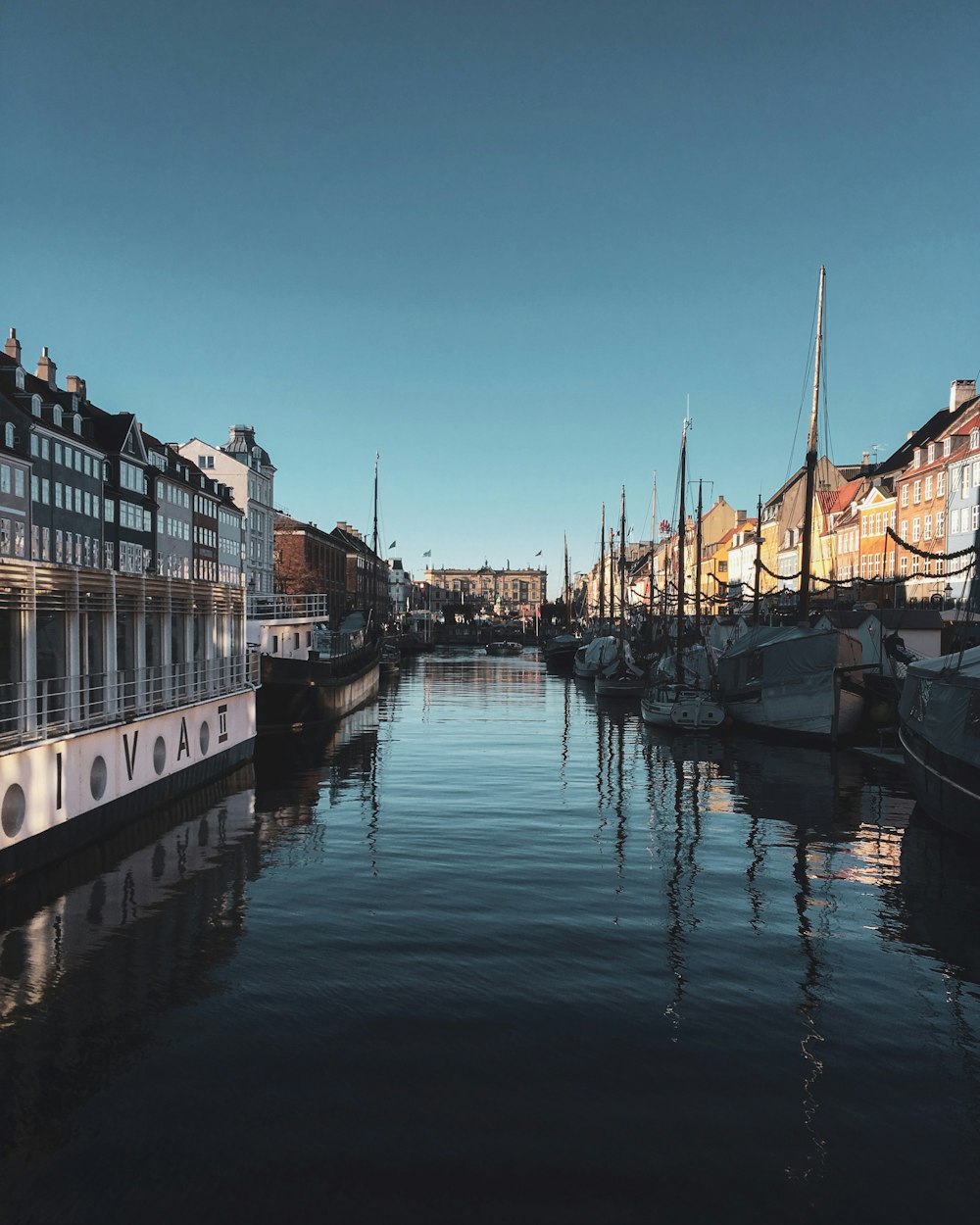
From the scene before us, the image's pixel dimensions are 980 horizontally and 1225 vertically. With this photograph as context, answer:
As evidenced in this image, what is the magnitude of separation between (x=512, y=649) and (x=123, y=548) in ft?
302

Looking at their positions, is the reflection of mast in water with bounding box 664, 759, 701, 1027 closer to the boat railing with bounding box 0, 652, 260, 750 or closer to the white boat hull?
the white boat hull

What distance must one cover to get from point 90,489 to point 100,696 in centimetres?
5081

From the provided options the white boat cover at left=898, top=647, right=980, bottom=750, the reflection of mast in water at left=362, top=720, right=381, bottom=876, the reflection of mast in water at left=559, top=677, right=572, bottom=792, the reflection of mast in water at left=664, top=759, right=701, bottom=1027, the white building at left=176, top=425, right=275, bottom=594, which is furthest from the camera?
the white building at left=176, top=425, right=275, bottom=594

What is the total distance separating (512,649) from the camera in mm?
157000

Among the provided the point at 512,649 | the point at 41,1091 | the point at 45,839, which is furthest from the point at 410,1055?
the point at 512,649

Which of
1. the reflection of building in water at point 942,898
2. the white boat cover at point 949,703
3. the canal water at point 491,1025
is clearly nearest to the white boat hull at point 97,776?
the canal water at point 491,1025

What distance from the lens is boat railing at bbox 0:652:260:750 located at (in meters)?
16.9

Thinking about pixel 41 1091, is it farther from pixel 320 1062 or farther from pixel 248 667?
pixel 248 667

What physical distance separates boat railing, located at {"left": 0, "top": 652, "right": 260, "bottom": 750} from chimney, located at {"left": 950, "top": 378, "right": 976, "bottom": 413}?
67258mm

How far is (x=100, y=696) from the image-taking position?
21.3 meters

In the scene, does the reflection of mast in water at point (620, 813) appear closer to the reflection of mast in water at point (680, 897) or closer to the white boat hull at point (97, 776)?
the reflection of mast in water at point (680, 897)

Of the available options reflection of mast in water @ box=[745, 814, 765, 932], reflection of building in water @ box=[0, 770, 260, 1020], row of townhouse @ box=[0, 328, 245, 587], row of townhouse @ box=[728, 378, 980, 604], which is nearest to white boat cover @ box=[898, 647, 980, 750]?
reflection of mast in water @ box=[745, 814, 765, 932]

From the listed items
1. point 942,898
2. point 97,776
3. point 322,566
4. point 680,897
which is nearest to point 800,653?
point 942,898

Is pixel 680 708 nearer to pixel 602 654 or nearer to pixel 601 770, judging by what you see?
pixel 601 770
